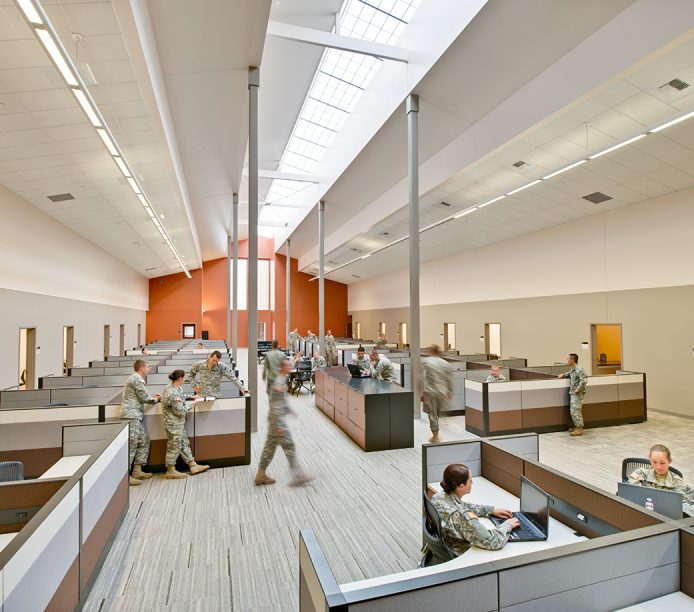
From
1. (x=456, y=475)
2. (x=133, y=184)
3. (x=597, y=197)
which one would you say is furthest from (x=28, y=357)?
(x=597, y=197)

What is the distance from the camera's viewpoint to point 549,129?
6.79 m

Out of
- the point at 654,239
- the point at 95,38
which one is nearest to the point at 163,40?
the point at 95,38

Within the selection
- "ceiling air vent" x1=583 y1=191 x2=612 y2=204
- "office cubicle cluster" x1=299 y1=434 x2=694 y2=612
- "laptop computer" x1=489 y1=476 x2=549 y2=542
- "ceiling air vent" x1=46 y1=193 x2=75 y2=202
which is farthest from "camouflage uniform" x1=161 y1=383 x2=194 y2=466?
"ceiling air vent" x1=583 y1=191 x2=612 y2=204

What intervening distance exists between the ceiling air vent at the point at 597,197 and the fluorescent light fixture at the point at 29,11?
942 cm

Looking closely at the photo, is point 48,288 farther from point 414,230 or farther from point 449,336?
point 449,336

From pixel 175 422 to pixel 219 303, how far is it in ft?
72.0

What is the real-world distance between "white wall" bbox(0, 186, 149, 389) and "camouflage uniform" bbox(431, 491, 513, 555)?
27.7 feet

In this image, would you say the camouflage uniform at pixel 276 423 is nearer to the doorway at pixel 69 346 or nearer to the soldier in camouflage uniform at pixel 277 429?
the soldier in camouflage uniform at pixel 277 429

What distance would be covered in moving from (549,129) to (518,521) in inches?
250

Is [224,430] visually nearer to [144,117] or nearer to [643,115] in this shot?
[144,117]

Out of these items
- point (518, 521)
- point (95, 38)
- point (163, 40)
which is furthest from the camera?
point (163, 40)

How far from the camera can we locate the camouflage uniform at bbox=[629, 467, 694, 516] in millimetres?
2779

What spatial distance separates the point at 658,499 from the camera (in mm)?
2633

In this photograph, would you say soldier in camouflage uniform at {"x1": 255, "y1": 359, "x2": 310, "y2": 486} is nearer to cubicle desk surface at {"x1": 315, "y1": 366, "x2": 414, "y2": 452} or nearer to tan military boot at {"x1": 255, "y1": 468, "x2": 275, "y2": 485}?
tan military boot at {"x1": 255, "y1": 468, "x2": 275, "y2": 485}
